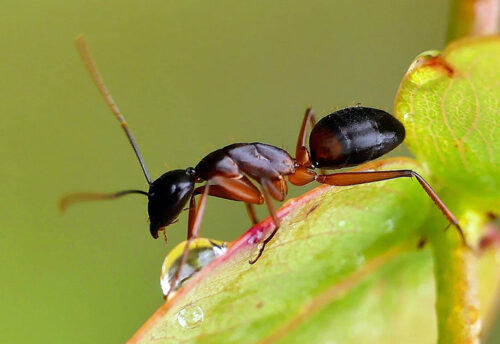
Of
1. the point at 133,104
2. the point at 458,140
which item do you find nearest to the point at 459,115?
the point at 458,140

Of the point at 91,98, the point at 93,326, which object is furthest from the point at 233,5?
the point at 93,326

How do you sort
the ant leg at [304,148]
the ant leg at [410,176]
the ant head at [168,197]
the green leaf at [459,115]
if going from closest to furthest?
the green leaf at [459,115], the ant leg at [410,176], the ant head at [168,197], the ant leg at [304,148]

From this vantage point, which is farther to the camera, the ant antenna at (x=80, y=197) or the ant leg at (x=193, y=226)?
the ant antenna at (x=80, y=197)

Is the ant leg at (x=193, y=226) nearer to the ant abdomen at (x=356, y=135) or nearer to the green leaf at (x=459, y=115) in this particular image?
the ant abdomen at (x=356, y=135)

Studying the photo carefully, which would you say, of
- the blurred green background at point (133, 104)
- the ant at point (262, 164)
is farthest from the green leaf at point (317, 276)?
the blurred green background at point (133, 104)

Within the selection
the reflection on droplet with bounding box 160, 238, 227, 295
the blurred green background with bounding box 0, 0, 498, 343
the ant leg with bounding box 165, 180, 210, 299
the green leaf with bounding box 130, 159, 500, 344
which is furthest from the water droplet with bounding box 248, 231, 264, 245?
the blurred green background with bounding box 0, 0, 498, 343

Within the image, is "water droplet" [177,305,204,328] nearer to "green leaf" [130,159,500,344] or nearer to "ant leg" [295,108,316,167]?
"green leaf" [130,159,500,344]

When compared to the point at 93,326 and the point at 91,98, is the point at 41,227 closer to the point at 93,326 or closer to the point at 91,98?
A: the point at 93,326
